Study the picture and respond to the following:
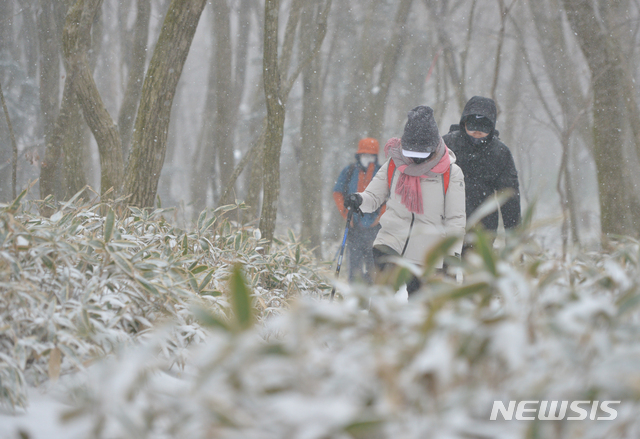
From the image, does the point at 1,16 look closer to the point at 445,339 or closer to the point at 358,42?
the point at 358,42

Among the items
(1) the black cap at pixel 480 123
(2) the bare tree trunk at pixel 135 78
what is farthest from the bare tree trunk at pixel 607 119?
(2) the bare tree trunk at pixel 135 78

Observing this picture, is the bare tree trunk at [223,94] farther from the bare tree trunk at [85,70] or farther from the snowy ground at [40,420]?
the snowy ground at [40,420]

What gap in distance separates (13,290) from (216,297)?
114 centimetres

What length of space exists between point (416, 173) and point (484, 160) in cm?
82

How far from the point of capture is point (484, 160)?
3906 millimetres

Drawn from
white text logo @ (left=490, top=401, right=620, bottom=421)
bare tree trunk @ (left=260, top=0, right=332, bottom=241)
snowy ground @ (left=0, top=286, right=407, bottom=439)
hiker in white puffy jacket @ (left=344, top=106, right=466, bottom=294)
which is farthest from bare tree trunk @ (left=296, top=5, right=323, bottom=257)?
white text logo @ (left=490, top=401, right=620, bottom=421)

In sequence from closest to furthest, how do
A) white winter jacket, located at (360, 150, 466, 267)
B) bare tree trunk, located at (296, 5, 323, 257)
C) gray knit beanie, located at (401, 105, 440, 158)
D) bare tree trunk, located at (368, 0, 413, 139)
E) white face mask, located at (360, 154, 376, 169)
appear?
gray knit beanie, located at (401, 105, 440, 158) < white winter jacket, located at (360, 150, 466, 267) < white face mask, located at (360, 154, 376, 169) < bare tree trunk, located at (296, 5, 323, 257) < bare tree trunk, located at (368, 0, 413, 139)

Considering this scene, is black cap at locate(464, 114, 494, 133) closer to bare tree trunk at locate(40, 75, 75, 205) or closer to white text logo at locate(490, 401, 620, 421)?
white text logo at locate(490, 401, 620, 421)

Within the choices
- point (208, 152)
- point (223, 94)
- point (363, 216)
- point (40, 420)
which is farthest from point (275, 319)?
point (208, 152)

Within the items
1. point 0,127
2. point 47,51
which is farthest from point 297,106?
point 47,51

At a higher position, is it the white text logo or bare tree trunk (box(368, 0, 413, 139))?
bare tree trunk (box(368, 0, 413, 139))

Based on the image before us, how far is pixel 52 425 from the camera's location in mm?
1595

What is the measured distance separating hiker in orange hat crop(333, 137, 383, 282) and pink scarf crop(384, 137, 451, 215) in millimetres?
2066

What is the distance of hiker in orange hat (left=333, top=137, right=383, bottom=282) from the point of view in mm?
5738
